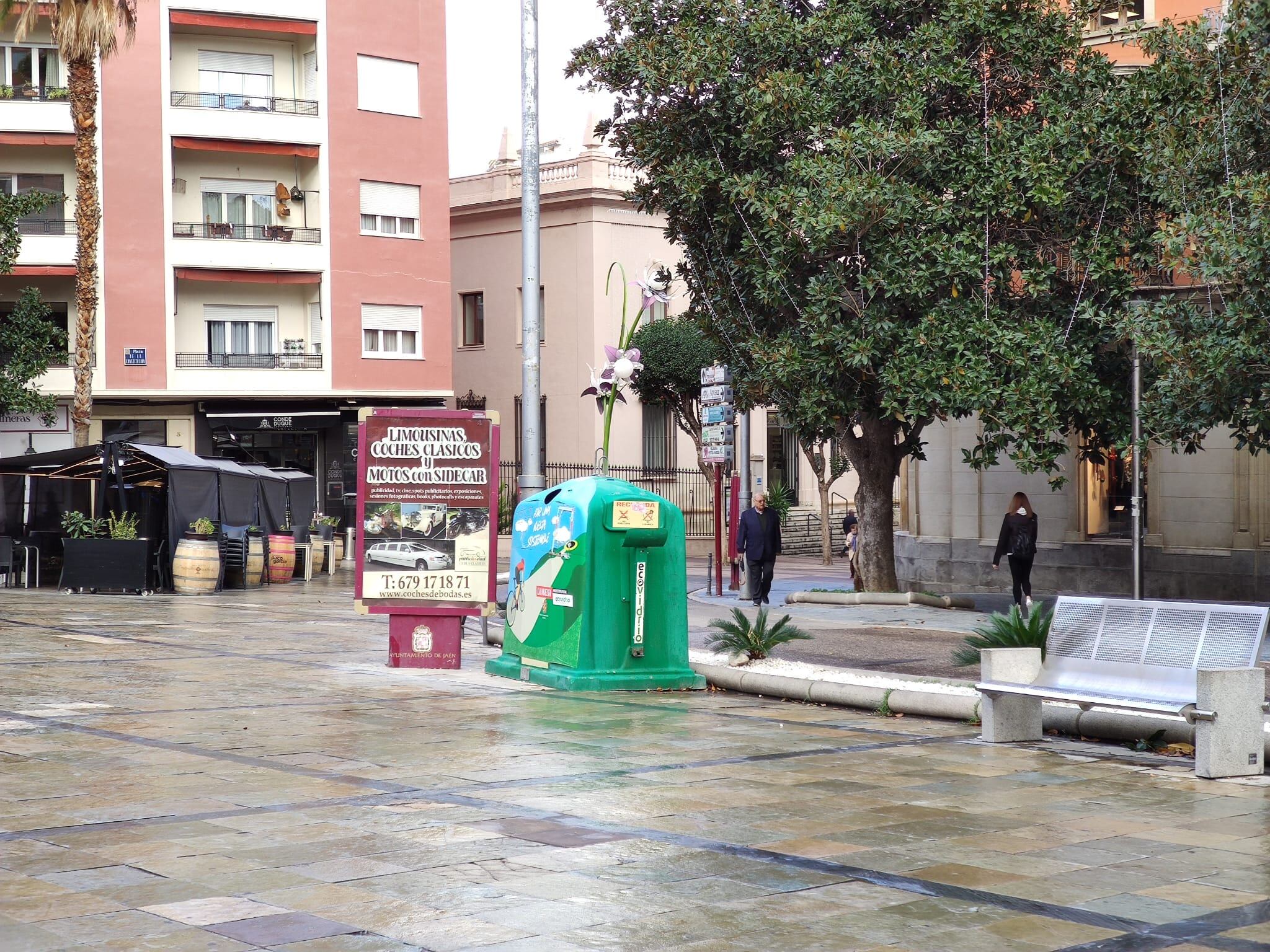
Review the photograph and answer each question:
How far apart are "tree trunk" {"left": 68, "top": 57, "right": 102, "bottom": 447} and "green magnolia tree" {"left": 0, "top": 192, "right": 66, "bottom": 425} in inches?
63.4

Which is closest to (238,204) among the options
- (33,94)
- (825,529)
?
(33,94)

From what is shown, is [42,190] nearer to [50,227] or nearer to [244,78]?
[50,227]

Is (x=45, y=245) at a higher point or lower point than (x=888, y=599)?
higher

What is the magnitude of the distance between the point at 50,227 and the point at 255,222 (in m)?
4.98

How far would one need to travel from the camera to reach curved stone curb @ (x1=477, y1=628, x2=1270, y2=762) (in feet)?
32.4

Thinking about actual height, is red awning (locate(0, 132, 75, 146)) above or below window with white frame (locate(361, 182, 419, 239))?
above

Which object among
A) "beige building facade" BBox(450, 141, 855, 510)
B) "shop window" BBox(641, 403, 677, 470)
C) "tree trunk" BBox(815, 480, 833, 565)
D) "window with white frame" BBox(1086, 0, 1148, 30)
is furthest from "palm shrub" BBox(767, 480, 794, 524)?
"window with white frame" BBox(1086, 0, 1148, 30)

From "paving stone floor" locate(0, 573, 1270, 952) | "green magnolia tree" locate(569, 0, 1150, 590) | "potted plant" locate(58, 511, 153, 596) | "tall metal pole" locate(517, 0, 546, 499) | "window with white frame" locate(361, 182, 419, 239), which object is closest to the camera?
"paving stone floor" locate(0, 573, 1270, 952)

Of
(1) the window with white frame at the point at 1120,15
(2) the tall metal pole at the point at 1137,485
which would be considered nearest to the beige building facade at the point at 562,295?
(1) the window with white frame at the point at 1120,15

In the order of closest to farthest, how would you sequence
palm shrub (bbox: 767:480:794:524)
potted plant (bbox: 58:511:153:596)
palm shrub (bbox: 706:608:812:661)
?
palm shrub (bbox: 706:608:812:661)
potted plant (bbox: 58:511:153:596)
palm shrub (bbox: 767:480:794:524)

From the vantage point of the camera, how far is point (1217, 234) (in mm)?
16531

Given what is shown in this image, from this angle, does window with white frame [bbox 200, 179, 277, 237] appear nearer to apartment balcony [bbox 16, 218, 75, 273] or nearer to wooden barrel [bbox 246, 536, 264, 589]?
apartment balcony [bbox 16, 218, 75, 273]

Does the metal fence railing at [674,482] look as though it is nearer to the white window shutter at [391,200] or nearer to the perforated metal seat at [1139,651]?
the white window shutter at [391,200]

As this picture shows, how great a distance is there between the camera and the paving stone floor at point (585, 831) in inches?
210
